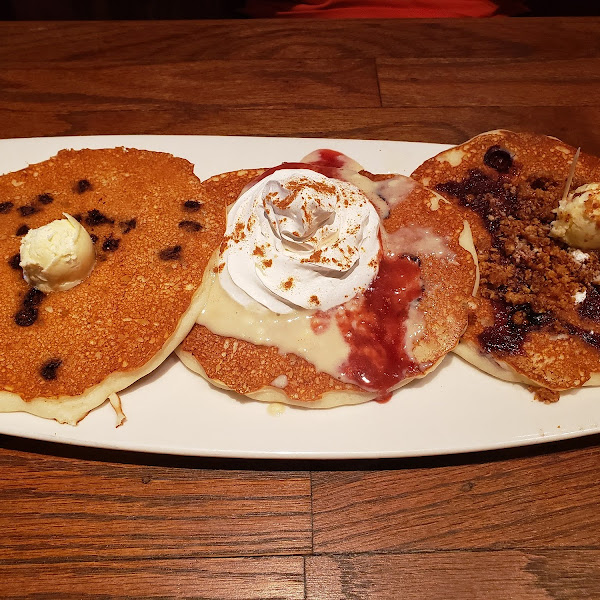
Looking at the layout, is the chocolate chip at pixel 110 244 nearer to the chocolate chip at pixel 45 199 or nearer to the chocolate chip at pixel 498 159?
the chocolate chip at pixel 45 199

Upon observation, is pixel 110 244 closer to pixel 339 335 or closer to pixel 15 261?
pixel 15 261

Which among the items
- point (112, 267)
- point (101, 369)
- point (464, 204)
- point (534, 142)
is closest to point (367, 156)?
point (464, 204)

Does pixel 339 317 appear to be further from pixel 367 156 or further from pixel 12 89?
pixel 12 89

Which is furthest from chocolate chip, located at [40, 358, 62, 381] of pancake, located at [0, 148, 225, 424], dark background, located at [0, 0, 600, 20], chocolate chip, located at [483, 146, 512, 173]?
dark background, located at [0, 0, 600, 20]

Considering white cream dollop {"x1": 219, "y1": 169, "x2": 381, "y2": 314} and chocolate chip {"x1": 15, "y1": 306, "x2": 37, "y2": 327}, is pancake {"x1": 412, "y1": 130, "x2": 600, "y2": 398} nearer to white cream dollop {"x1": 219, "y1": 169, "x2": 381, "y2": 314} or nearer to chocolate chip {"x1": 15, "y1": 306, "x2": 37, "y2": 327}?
white cream dollop {"x1": 219, "y1": 169, "x2": 381, "y2": 314}

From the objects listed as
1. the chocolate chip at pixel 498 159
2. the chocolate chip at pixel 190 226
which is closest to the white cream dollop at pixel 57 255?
the chocolate chip at pixel 190 226
